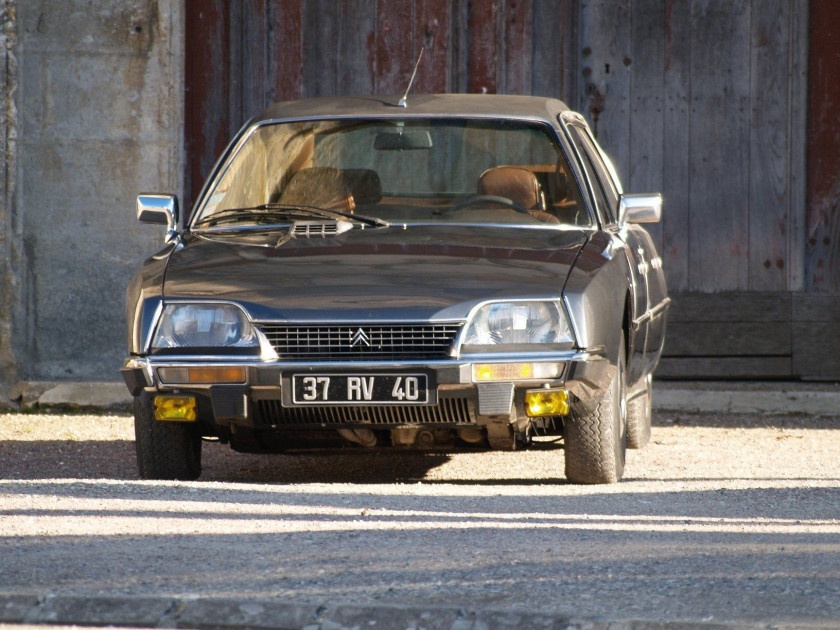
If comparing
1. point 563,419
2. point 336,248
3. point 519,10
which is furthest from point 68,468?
point 519,10

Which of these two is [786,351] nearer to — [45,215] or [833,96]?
[833,96]

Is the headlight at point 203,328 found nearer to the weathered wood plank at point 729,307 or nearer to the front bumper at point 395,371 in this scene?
the front bumper at point 395,371

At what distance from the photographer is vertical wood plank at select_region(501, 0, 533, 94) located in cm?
973

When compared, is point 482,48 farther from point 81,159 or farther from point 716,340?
point 81,159

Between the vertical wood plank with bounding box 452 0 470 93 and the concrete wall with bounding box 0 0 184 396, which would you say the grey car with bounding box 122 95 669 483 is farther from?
the vertical wood plank with bounding box 452 0 470 93

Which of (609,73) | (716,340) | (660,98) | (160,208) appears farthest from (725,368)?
(160,208)

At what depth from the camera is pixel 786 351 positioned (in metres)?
9.78

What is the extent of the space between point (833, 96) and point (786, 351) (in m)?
1.70

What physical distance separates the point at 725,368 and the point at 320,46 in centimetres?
347

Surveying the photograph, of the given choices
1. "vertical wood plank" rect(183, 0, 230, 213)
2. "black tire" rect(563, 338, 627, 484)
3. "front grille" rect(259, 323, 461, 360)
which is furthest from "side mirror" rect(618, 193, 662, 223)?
"vertical wood plank" rect(183, 0, 230, 213)

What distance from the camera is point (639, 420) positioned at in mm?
7551

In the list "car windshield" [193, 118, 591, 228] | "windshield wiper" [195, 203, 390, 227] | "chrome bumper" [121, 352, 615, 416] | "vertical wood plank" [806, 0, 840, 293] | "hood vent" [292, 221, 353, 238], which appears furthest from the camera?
"vertical wood plank" [806, 0, 840, 293]

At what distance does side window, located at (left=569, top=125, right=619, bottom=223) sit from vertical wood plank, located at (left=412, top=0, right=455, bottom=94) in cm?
280

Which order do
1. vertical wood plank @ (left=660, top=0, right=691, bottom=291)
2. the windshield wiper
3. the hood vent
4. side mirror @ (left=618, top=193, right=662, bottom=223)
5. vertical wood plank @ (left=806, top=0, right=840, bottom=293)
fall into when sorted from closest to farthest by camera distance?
the hood vent < the windshield wiper < side mirror @ (left=618, top=193, right=662, bottom=223) < vertical wood plank @ (left=806, top=0, right=840, bottom=293) < vertical wood plank @ (left=660, top=0, right=691, bottom=291)
